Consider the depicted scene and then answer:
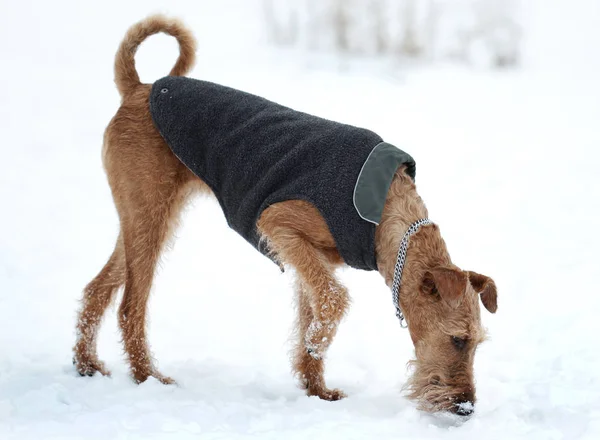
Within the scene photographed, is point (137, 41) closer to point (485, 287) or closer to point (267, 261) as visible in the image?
point (485, 287)

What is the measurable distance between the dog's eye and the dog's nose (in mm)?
246

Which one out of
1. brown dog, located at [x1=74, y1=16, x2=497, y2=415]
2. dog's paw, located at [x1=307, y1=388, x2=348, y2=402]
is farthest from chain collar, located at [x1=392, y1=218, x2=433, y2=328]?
dog's paw, located at [x1=307, y1=388, x2=348, y2=402]

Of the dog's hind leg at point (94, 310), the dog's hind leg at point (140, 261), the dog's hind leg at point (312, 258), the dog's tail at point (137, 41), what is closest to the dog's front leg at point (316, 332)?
the dog's hind leg at point (312, 258)

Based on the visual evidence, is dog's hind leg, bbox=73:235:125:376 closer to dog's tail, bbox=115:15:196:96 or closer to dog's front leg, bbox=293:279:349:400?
dog's tail, bbox=115:15:196:96

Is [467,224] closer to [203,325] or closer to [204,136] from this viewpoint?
[203,325]

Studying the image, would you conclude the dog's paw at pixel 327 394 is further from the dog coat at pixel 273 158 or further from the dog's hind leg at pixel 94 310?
the dog's hind leg at pixel 94 310

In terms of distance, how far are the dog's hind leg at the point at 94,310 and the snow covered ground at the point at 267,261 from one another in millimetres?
125

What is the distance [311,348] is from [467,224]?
348cm

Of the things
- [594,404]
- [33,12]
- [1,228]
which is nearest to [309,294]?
[594,404]

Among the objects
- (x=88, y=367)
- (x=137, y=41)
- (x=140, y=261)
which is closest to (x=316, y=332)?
(x=140, y=261)

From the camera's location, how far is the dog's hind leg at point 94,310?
12.3 feet

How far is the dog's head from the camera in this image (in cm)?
295

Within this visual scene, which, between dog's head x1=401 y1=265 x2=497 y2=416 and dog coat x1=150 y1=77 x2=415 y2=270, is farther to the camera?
dog coat x1=150 y1=77 x2=415 y2=270

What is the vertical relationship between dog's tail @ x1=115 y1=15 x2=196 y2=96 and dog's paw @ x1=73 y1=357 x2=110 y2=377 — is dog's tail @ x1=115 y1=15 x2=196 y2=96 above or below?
above
